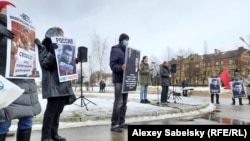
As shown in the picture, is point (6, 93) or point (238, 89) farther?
point (238, 89)

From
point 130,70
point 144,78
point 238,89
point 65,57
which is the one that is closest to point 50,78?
point 65,57

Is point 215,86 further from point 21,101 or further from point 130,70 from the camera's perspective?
point 21,101

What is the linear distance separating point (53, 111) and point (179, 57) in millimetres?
80596

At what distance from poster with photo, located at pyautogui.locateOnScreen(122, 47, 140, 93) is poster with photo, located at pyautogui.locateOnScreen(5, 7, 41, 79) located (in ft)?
9.53

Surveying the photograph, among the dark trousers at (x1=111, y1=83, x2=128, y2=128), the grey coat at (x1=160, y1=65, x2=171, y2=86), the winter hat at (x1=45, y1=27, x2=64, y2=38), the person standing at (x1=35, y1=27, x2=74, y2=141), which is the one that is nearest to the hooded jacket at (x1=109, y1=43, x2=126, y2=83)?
the dark trousers at (x1=111, y1=83, x2=128, y2=128)

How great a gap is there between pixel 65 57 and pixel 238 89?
Answer: 1458 cm

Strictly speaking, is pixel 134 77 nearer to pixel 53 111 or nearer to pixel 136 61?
pixel 136 61

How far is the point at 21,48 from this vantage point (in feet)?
14.1

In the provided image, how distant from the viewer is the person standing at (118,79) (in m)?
7.22

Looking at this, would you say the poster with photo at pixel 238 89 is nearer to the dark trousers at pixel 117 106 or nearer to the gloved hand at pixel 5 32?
the dark trousers at pixel 117 106

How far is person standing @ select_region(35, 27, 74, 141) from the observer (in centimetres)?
546

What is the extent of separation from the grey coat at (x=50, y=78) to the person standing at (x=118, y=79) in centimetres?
169

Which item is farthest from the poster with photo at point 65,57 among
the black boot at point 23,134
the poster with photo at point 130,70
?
the poster with photo at point 130,70

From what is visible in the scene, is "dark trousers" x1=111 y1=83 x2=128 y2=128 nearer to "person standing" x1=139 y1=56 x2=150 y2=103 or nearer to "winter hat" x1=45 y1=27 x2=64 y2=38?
"winter hat" x1=45 y1=27 x2=64 y2=38
